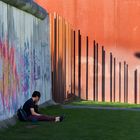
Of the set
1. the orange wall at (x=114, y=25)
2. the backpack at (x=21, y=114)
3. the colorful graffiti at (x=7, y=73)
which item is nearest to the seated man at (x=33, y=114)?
the backpack at (x=21, y=114)

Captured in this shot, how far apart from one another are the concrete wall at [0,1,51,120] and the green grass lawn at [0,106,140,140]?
2.98 feet

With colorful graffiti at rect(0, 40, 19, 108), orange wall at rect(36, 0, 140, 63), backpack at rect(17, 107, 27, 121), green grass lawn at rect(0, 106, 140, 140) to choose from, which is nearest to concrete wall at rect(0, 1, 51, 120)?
colorful graffiti at rect(0, 40, 19, 108)

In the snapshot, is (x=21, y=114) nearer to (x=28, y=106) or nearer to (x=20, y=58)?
(x=28, y=106)

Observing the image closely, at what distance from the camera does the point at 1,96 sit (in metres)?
14.7

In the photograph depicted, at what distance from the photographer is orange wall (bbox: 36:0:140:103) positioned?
25.8 meters

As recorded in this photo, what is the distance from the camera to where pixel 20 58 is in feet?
55.8

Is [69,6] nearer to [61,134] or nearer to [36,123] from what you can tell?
[36,123]

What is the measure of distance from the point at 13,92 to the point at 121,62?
10609mm

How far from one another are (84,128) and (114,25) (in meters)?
11.8

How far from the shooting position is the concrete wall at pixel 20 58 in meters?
14.9

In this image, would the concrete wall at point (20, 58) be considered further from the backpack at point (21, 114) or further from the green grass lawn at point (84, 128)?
the green grass lawn at point (84, 128)

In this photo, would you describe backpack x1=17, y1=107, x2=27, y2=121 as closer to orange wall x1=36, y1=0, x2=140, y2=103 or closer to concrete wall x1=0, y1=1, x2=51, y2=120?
concrete wall x1=0, y1=1, x2=51, y2=120

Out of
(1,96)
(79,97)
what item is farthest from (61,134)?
(79,97)

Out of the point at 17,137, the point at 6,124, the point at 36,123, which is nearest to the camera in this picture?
the point at 17,137
